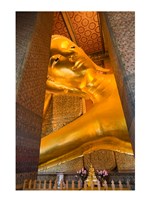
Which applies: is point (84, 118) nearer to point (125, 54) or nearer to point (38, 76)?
point (38, 76)

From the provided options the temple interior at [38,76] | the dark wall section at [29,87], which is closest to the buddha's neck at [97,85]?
the temple interior at [38,76]

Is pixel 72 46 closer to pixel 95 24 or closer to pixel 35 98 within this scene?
pixel 95 24

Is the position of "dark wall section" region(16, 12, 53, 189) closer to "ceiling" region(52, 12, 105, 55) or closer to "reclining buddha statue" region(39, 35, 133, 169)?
"reclining buddha statue" region(39, 35, 133, 169)

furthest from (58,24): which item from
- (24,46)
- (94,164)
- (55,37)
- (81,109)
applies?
(94,164)

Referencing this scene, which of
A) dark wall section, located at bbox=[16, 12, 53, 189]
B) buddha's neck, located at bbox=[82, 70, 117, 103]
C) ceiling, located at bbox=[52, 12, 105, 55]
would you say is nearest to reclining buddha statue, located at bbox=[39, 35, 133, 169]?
buddha's neck, located at bbox=[82, 70, 117, 103]

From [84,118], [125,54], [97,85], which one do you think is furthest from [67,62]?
[125,54]

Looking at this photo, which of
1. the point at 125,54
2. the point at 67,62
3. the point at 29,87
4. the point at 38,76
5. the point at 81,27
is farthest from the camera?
the point at 81,27
